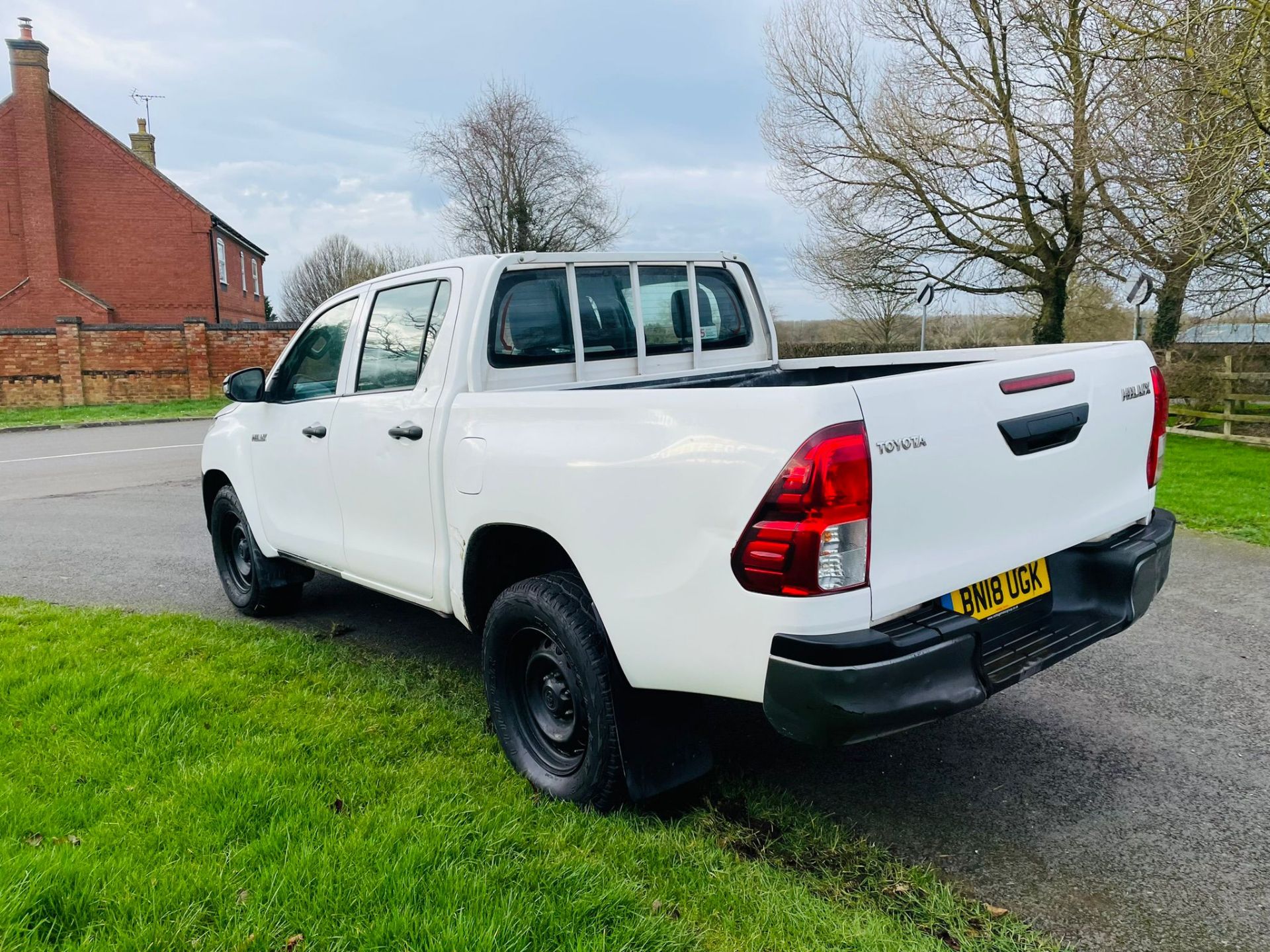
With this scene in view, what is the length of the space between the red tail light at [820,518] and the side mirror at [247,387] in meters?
3.60

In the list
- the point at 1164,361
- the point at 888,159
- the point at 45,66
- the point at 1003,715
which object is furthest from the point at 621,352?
the point at 45,66

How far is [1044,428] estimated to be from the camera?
2785 mm

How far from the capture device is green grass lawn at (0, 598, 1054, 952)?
233 centimetres

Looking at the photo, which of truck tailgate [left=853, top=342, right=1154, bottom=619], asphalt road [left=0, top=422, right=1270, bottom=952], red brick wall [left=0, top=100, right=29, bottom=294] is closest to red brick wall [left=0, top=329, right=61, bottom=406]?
red brick wall [left=0, top=100, right=29, bottom=294]

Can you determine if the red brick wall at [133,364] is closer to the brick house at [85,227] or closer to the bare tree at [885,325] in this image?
the brick house at [85,227]

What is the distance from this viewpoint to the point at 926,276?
21.4 m

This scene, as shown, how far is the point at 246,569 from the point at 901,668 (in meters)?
4.63

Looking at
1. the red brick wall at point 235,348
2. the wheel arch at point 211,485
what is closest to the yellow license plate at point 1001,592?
the wheel arch at point 211,485

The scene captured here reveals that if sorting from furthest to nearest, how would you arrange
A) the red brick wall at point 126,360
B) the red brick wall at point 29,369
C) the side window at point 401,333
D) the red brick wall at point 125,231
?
1. the red brick wall at point 125,231
2. the red brick wall at point 126,360
3. the red brick wall at point 29,369
4. the side window at point 401,333

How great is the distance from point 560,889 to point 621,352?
2480 millimetres

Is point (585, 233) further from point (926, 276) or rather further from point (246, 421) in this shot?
point (246, 421)

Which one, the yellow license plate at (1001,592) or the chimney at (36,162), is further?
the chimney at (36,162)

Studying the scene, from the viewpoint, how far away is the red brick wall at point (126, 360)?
82.0 feet

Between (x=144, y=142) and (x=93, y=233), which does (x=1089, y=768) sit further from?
(x=144, y=142)
